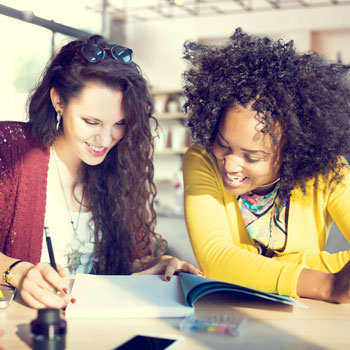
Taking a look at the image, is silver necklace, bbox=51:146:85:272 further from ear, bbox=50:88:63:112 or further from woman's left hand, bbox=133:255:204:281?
woman's left hand, bbox=133:255:204:281

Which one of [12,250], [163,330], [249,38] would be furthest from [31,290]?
[249,38]

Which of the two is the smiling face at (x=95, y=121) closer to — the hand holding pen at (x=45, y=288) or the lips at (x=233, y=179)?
the lips at (x=233, y=179)

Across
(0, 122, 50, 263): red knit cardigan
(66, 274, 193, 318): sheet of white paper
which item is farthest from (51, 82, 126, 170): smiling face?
(66, 274, 193, 318): sheet of white paper

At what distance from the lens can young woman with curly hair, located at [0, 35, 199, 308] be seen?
1371 millimetres

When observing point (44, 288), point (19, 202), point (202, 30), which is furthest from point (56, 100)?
point (202, 30)

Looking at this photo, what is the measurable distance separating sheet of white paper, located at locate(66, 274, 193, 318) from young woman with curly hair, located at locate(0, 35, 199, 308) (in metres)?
0.29

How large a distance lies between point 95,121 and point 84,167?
22 cm

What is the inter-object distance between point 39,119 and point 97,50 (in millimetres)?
267

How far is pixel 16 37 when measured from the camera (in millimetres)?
2832

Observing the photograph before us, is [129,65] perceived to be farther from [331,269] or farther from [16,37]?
[16,37]

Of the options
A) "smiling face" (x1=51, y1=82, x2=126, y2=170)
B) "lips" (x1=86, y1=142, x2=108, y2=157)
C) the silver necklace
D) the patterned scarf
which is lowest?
the silver necklace

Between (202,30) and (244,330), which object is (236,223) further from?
(202,30)

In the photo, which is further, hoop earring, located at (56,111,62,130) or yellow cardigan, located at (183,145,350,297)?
hoop earring, located at (56,111,62,130)

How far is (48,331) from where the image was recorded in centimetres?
67
